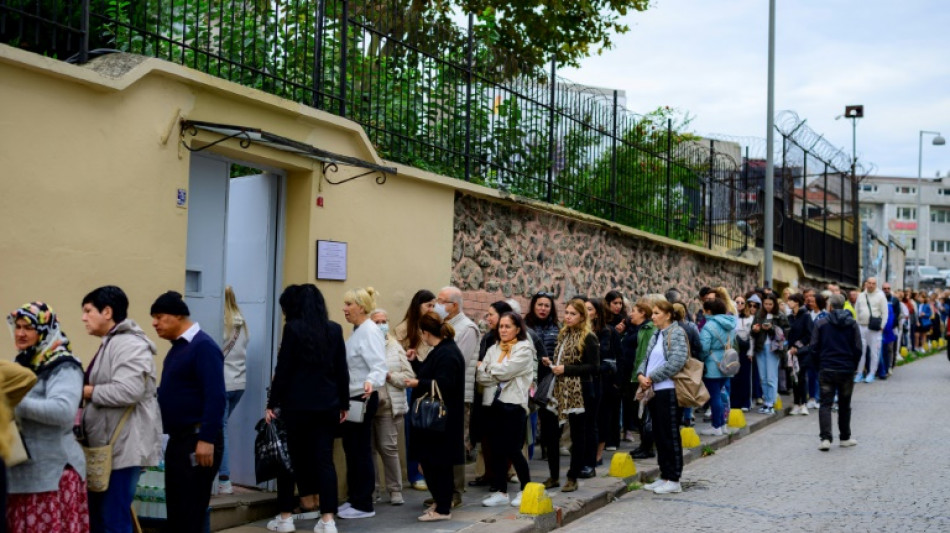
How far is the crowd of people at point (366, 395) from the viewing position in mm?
5258

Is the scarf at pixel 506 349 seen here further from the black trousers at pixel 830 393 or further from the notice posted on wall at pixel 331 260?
the black trousers at pixel 830 393

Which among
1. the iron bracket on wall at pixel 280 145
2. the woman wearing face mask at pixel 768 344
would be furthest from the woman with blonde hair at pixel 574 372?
the woman wearing face mask at pixel 768 344

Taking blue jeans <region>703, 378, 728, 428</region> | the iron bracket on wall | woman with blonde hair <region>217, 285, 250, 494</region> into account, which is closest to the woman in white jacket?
the iron bracket on wall

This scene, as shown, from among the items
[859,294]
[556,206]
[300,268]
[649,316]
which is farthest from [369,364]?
[859,294]

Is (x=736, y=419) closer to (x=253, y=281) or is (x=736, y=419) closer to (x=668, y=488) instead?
(x=668, y=488)

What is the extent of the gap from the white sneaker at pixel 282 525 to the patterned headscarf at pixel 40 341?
8.93 ft

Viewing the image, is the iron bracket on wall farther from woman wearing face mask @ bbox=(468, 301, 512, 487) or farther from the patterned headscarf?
the patterned headscarf

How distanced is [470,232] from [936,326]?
77.4 feet

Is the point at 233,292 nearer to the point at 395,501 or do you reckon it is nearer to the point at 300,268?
the point at 300,268

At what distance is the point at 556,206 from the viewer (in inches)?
505

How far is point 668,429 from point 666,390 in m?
0.37

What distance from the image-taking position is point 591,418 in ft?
32.1

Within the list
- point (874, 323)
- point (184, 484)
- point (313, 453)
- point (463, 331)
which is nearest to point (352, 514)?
point (313, 453)

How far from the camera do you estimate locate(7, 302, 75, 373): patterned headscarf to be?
205 inches
